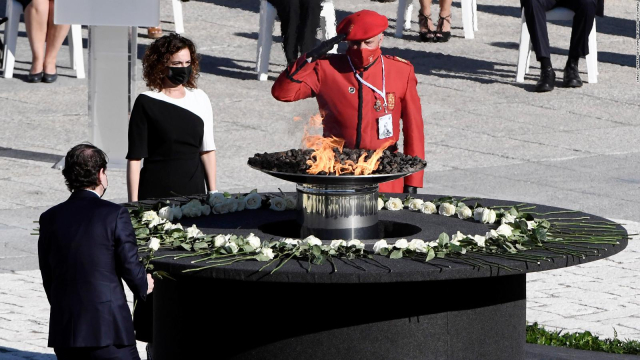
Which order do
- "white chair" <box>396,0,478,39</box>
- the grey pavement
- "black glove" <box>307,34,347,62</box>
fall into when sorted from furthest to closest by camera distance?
"white chair" <box>396,0,478,39</box> < the grey pavement < "black glove" <box>307,34,347,62</box>

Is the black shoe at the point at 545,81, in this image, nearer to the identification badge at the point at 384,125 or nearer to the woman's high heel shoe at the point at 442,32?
the woman's high heel shoe at the point at 442,32

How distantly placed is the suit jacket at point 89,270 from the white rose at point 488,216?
1.73m

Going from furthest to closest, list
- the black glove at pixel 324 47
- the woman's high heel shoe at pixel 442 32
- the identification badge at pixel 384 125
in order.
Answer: the woman's high heel shoe at pixel 442 32 → the identification badge at pixel 384 125 → the black glove at pixel 324 47

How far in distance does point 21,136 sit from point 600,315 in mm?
6334

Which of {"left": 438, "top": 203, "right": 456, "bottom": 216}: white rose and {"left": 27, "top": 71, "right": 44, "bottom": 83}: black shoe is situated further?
{"left": 27, "top": 71, "right": 44, "bottom": 83}: black shoe

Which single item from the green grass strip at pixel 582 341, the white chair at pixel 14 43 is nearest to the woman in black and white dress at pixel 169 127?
the green grass strip at pixel 582 341

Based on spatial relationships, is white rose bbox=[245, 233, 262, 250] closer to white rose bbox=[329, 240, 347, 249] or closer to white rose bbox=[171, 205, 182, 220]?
white rose bbox=[329, 240, 347, 249]

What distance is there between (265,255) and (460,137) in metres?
7.54

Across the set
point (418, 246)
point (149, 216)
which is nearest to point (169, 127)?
point (149, 216)

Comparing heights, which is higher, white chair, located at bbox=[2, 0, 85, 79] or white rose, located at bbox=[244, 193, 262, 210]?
white chair, located at bbox=[2, 0, 85, 79]

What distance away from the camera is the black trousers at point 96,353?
4613 mm

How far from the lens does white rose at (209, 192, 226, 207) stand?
5.94 meters

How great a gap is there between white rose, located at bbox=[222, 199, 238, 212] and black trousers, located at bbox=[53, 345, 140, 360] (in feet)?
4.54

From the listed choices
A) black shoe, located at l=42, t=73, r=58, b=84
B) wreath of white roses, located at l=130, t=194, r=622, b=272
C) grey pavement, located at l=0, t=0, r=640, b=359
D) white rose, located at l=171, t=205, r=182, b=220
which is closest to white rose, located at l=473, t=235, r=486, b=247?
wreath of white roses, located at l=130, t=194, r=622, b=272
